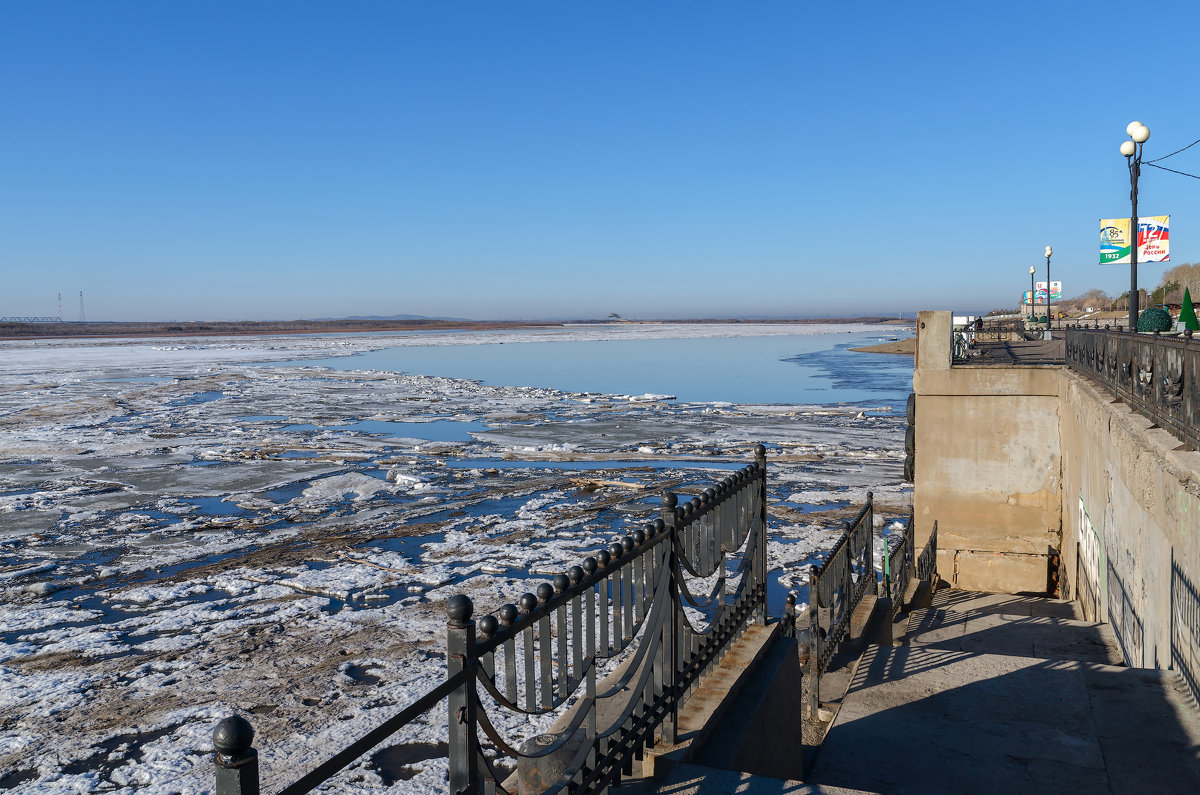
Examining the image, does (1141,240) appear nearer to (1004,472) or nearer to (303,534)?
(1004,472)

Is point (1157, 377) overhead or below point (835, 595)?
overhead

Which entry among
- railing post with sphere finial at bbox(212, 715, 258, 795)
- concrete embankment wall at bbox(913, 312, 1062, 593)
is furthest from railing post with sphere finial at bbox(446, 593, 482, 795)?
concrete embankment wall at bbox(913, 312, 1062, 593)

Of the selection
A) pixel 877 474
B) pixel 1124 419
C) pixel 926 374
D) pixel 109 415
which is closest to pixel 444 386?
pixel 109 415

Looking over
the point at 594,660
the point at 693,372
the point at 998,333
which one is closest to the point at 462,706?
the point at 594,660

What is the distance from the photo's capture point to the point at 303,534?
49.9 feet

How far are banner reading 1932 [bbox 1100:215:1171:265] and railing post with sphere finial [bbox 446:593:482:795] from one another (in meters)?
22.1

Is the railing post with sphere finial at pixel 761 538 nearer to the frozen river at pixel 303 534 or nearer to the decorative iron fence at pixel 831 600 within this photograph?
the decorative iron fence at pixel 831 600

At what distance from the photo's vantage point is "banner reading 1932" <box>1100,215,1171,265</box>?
68.1 ft

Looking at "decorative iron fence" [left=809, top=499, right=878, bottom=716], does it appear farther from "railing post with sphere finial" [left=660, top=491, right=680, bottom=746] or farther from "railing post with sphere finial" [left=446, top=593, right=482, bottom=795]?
"railing post with sphere finial" [left=446, top=593, right=482, bottom=795]

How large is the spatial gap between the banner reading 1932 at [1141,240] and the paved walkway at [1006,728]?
Answer: 16.8m

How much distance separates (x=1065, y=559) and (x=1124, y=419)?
24.5 ft

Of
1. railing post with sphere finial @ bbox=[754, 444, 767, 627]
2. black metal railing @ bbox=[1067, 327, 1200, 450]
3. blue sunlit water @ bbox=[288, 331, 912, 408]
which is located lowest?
blue sunlit water @ bbox=[288, 331, 912, 408]

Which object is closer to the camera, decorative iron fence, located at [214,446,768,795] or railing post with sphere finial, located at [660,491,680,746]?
decorative iron fence, located at [214,446,768,795]

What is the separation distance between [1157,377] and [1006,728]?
12.3 feet
